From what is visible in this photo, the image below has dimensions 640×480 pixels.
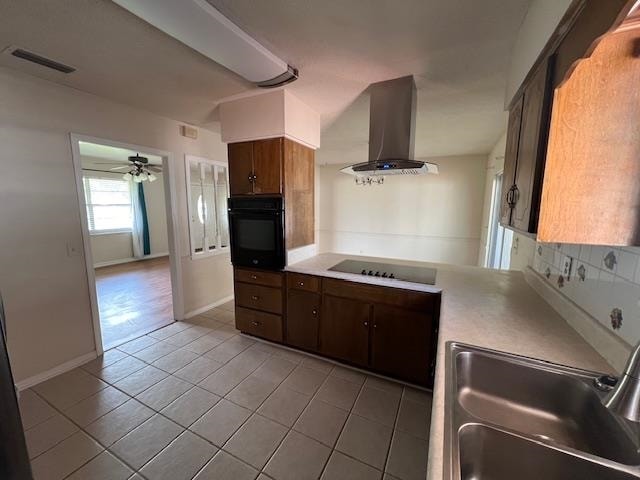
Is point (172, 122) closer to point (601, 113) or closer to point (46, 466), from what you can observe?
point (46, 466)

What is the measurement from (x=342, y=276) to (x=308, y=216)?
940 mm

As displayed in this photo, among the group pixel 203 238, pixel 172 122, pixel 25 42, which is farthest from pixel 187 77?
pixel 203 238

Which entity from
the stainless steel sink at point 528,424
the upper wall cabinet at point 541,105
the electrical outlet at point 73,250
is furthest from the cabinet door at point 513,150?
the electrical outlet at point 73,250

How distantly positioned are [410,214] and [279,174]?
3.85 meters

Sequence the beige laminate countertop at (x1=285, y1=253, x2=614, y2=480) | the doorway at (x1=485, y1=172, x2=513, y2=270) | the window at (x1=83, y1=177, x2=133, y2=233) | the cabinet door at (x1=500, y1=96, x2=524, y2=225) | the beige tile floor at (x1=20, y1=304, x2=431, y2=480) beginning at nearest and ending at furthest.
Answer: the beige laminate countertop at (x1=285, y1=253, x2=614, y2=480)
the cabinet door at (x1=500, y1=96, x2=524, y2=225)
the beige tile floor at (x1=20, y1=304, x2=431, y2=480)
the doorway at (x1=485, y1=172, x2=513, y2=270)
the window at (x1=83, y1=177, x2=133, y2=233)

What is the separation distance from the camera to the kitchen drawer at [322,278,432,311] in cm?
196

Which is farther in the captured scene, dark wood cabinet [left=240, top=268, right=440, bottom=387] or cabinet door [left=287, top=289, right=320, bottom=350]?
cabinet door [left=287, top=289, right=320, bottom=350]

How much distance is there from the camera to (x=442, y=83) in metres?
2.10

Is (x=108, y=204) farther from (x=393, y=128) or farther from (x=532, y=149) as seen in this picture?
(x=532, y=149)

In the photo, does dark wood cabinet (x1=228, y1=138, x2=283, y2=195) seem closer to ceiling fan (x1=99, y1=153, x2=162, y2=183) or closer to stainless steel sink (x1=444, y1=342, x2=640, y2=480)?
stainless steel sink (x1=444, y1=342, x2=640, y2=480)

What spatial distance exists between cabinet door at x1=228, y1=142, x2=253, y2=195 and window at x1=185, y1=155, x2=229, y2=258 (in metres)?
0.97

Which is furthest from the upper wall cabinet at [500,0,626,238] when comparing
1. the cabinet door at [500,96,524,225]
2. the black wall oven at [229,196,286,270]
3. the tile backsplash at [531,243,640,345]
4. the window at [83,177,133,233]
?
the window at [83,177,133,233]

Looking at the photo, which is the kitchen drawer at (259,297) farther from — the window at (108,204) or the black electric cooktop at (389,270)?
the window at (108,204)

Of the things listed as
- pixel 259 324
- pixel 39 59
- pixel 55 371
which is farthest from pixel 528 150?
pixel 55 371
